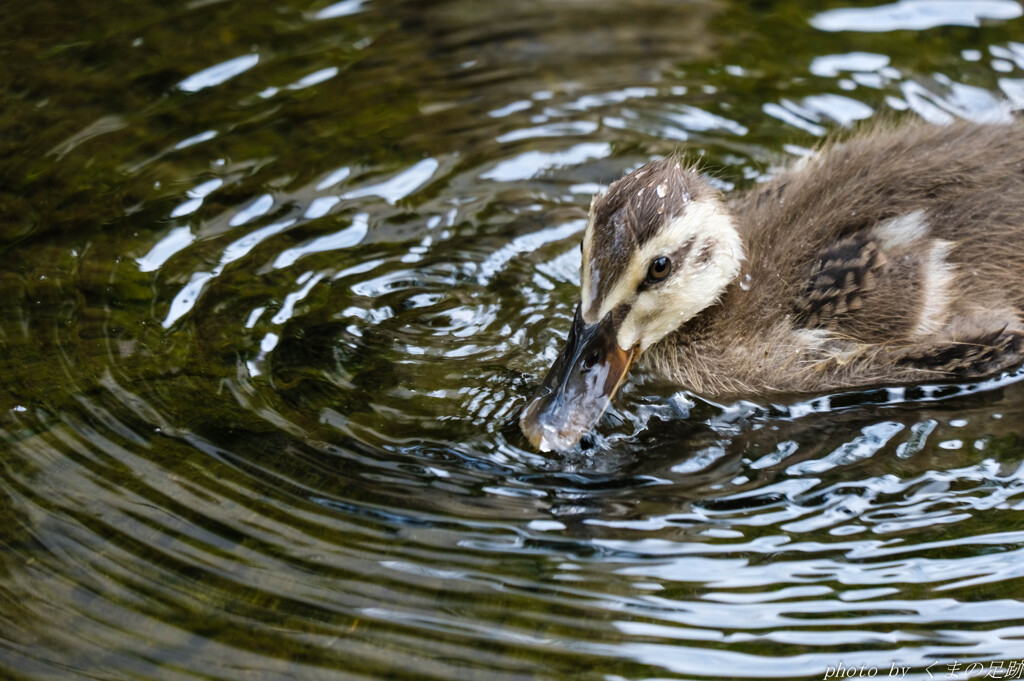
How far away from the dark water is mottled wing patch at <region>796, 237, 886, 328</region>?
34 cm

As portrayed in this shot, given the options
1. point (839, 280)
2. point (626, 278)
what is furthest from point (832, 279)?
point (626, 278)

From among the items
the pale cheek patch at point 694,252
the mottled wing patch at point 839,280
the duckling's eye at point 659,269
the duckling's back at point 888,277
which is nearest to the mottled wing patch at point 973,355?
the duckling's back at point 888,277

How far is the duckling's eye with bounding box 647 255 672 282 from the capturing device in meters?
4.20

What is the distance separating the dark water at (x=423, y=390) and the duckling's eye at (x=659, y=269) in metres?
0.49

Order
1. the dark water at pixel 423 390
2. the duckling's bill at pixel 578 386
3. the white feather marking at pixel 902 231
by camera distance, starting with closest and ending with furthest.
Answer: the dark water at pixel 423 390, the duckling's bill at pixel 578 386, the white feather marking at pixel 902 231

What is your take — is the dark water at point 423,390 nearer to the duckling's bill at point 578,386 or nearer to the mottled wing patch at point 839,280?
the duckling's bill at point 578,386

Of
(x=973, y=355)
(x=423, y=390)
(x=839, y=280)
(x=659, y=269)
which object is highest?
(x=659, y=269)

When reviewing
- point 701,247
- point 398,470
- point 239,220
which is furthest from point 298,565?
point 239,220

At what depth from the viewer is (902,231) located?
4266 mm

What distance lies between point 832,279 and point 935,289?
1.25 feet

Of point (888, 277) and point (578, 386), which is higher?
point (888, 277)

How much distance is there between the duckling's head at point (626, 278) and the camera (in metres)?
4.07

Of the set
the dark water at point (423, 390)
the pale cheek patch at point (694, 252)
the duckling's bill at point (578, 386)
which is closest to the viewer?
the dark water at point (423, 390)

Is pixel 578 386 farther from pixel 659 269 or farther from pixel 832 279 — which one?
pixel 832 279
